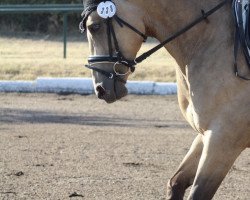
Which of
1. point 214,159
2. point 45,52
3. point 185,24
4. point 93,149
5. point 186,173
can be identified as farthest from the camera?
point 45,52

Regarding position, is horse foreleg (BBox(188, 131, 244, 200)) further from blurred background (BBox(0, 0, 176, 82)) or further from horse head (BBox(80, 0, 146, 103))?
blurred background (BBox(0, 0, 176, 82))

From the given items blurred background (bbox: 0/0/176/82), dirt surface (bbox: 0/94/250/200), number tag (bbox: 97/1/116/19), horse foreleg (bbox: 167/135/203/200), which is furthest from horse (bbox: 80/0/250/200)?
blurred background (bbox: 0/0/176/82)

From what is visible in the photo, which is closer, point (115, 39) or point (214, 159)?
point (214, 159)

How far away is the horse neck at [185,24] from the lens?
518 centimetres

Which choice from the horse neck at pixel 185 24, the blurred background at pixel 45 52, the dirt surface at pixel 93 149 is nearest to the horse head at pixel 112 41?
the horse neck at pixel 185 24

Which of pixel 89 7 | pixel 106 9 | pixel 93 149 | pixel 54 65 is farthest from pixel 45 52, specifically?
pixel 106 9

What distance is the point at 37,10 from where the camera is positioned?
15.7 metres

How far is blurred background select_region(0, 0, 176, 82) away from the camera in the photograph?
47.7ft

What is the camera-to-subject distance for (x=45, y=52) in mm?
18234

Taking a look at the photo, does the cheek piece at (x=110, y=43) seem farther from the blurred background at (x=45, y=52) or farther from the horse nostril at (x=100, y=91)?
the blurred background at (x=45, y=52)

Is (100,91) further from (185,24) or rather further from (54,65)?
(54,65)

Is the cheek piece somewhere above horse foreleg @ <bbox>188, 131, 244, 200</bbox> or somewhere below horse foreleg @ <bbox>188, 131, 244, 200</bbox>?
above

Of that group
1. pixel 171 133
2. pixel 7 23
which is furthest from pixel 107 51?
pixel 7 23

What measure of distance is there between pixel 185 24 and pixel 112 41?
52 cm
